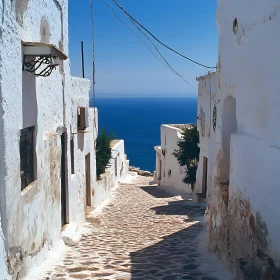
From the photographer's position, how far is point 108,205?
1507 centimetres

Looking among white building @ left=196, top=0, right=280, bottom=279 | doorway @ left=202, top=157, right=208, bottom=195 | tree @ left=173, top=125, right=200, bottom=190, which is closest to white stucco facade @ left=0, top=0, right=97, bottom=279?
white building @ left=196, top=0, right=280, bottom=279

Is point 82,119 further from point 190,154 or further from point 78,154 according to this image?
point 190,154

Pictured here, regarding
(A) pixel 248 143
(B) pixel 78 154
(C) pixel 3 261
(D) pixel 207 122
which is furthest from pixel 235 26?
(D) pixel 207 122

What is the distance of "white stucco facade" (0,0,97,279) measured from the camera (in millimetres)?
4824

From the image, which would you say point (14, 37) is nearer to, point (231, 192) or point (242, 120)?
point (242, 120)

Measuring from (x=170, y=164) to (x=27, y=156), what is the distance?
691 inches

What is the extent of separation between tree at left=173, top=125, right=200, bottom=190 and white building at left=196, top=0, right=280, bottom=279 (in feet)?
32.9

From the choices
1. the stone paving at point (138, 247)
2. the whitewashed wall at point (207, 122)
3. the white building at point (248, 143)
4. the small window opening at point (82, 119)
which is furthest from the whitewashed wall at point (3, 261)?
the whitewashed wall at point (207, 122)

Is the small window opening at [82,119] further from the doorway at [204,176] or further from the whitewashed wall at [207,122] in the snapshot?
the doorway at [204,176]

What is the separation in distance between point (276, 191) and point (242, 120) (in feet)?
6.15

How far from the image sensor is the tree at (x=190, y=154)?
18.0 metres

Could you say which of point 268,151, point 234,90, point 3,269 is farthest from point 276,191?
point 3,269

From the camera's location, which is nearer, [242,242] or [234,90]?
[242,242]

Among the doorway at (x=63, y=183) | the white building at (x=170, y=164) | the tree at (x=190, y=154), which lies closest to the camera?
the doorway at (x=63, y=183)
